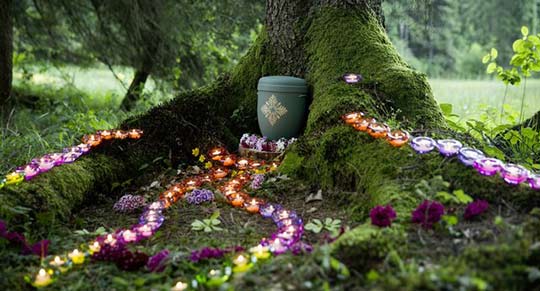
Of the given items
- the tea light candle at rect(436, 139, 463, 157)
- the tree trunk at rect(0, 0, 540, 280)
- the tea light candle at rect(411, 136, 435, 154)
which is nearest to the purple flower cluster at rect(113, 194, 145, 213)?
the tree trunk at rect(0, 0, 540, 280)

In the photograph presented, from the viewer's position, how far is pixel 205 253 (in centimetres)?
→ 249

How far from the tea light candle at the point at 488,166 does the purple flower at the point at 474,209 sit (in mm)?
333

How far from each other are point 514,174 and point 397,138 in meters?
0.72

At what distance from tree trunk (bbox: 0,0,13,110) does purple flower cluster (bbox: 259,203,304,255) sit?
522cm

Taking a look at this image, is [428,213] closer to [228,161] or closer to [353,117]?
[353,117]

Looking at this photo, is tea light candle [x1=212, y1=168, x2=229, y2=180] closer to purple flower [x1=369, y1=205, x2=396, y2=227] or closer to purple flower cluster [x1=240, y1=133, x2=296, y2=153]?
purple flower cluster [x1=240, y1=133, x2=296, y2=153]

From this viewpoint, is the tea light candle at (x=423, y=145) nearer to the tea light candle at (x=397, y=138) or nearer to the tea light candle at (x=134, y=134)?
the tea light candle at (x=397, y=138)

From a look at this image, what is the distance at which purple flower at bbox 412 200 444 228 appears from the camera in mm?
2334

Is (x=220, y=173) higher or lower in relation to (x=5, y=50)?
lower

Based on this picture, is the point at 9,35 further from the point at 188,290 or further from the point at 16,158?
the point at 188,290

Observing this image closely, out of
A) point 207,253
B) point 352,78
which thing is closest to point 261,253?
point 207,253

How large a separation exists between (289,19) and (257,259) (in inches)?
118

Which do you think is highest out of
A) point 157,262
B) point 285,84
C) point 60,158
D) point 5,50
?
point 5,50

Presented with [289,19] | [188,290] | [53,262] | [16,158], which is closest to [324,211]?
[188,290]
